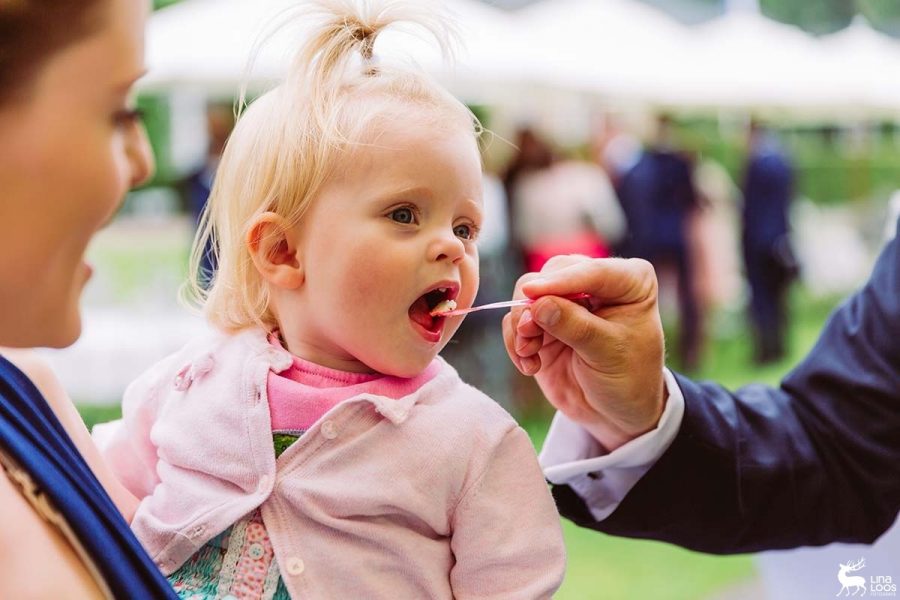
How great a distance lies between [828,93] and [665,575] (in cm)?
788

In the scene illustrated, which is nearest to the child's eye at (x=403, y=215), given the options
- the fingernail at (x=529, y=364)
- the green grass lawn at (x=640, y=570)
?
the fingernail at (x=529, y=364)

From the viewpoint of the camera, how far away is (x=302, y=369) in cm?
128

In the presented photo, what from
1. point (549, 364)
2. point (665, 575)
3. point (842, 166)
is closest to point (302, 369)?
point (549, 364)

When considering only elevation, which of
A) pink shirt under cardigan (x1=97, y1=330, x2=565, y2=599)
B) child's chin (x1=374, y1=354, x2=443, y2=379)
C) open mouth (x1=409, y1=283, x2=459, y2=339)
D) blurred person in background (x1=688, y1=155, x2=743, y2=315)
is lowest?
blurred person in background (x1=688, y1=155, x2=743, y2=315)

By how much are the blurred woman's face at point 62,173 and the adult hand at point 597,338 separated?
544 mm

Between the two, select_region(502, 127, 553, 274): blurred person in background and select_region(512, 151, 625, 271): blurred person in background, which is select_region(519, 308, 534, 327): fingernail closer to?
select_region(512, 151, 625, 271): blurred person in background

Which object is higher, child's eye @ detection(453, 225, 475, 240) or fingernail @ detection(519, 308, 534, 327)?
child's eye @ detection(453, 225, 475, 240)

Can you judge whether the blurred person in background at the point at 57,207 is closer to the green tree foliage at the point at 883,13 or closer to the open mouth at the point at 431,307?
the open mouth at the point at 431,307

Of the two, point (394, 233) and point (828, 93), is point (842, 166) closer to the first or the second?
point (828, 93)

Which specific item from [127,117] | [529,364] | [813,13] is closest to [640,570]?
[529,364]

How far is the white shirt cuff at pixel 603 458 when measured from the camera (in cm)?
Answer: 149

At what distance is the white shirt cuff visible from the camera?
4.90ft

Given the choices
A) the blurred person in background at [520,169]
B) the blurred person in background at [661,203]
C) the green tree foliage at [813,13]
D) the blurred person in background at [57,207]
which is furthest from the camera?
the green tree foliage at [813,13]

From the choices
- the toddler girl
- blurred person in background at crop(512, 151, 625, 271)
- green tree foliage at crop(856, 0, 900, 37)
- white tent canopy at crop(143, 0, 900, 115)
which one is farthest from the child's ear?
green tree foliage at crop(856, 0, 900, 37)
